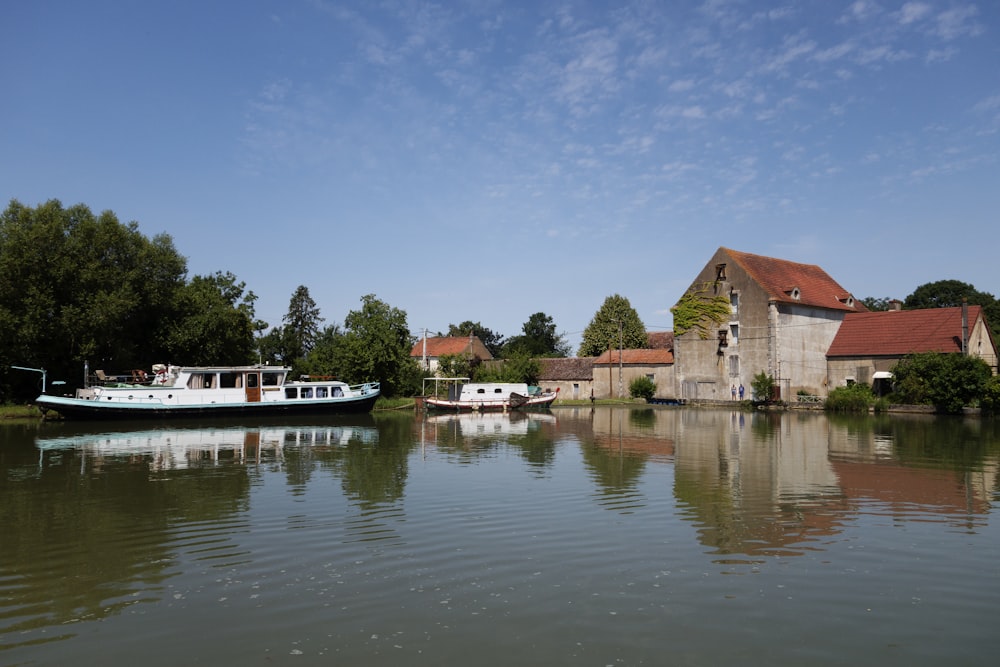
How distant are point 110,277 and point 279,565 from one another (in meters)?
38.3

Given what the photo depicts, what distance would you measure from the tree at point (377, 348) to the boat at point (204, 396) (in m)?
7.32

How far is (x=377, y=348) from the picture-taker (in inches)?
2124

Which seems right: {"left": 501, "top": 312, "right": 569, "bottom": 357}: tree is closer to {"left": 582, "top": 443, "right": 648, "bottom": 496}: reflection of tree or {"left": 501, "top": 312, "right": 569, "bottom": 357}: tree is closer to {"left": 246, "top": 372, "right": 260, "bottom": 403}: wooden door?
{"left": 246, "top": 372, "right": 260, "bottom": 403}: wooden door

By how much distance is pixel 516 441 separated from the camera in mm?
27328

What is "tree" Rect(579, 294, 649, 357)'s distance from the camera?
260 feet

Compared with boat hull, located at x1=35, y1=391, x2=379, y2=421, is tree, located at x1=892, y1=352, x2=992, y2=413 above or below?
above

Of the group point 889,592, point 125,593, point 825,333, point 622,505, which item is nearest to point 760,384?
point 825,333

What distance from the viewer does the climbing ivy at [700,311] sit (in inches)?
2152

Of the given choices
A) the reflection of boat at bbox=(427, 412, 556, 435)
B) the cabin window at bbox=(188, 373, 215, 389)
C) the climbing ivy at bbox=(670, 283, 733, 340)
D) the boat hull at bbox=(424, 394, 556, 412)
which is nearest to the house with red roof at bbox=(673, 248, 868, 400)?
the climbing ivy at bbox=(670, 283, 733, 340)

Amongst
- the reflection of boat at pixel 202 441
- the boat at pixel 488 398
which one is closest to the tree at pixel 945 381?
the boat at pixel 488 398

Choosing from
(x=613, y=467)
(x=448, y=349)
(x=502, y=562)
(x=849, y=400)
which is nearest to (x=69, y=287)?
(x=613, y=467)

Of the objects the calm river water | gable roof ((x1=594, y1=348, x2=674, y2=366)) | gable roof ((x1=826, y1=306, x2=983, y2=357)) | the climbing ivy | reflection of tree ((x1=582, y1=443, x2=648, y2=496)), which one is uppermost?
the climbing ivy

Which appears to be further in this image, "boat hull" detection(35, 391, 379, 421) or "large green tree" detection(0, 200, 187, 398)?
"large green tree" detection(0, 200, 187, 398)

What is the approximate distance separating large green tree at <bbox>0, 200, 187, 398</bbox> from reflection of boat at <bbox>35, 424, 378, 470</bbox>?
11871 millimetres
